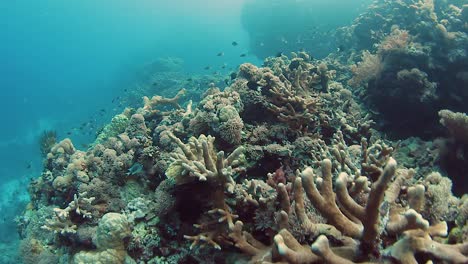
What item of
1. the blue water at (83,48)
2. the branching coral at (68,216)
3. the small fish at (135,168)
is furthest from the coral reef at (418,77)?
the blue water at (83,48)

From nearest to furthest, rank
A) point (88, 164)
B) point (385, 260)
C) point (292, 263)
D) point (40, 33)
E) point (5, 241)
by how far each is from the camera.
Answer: point (385, 260) → point (292, 263) → point (88, 164) → point (5, 241) → point (40, 33)

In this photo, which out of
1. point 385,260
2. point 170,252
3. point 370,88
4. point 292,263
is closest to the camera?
point 385,260

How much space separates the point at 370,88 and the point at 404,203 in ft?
20.5

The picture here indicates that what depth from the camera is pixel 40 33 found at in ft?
456

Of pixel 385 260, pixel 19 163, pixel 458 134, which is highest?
pixel 19 163

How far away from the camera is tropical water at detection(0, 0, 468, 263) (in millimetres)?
22562

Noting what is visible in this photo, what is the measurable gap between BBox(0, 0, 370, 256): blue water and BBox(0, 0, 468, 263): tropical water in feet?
1.46

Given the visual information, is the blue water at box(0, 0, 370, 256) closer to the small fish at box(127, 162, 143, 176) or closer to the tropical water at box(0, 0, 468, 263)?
the tropical water at box(0, 0, 468, 263)

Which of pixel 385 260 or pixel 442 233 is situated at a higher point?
pixel 442 233

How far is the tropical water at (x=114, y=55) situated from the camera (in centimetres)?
2256

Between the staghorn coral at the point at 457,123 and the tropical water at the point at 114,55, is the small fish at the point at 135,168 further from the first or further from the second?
the staghorn coral at the point at 457,123

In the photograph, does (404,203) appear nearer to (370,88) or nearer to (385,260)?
(385,260)

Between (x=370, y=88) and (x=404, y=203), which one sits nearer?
(x=404, y=203)

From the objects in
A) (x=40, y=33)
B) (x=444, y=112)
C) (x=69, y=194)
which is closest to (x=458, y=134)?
(x=444, y=112)
